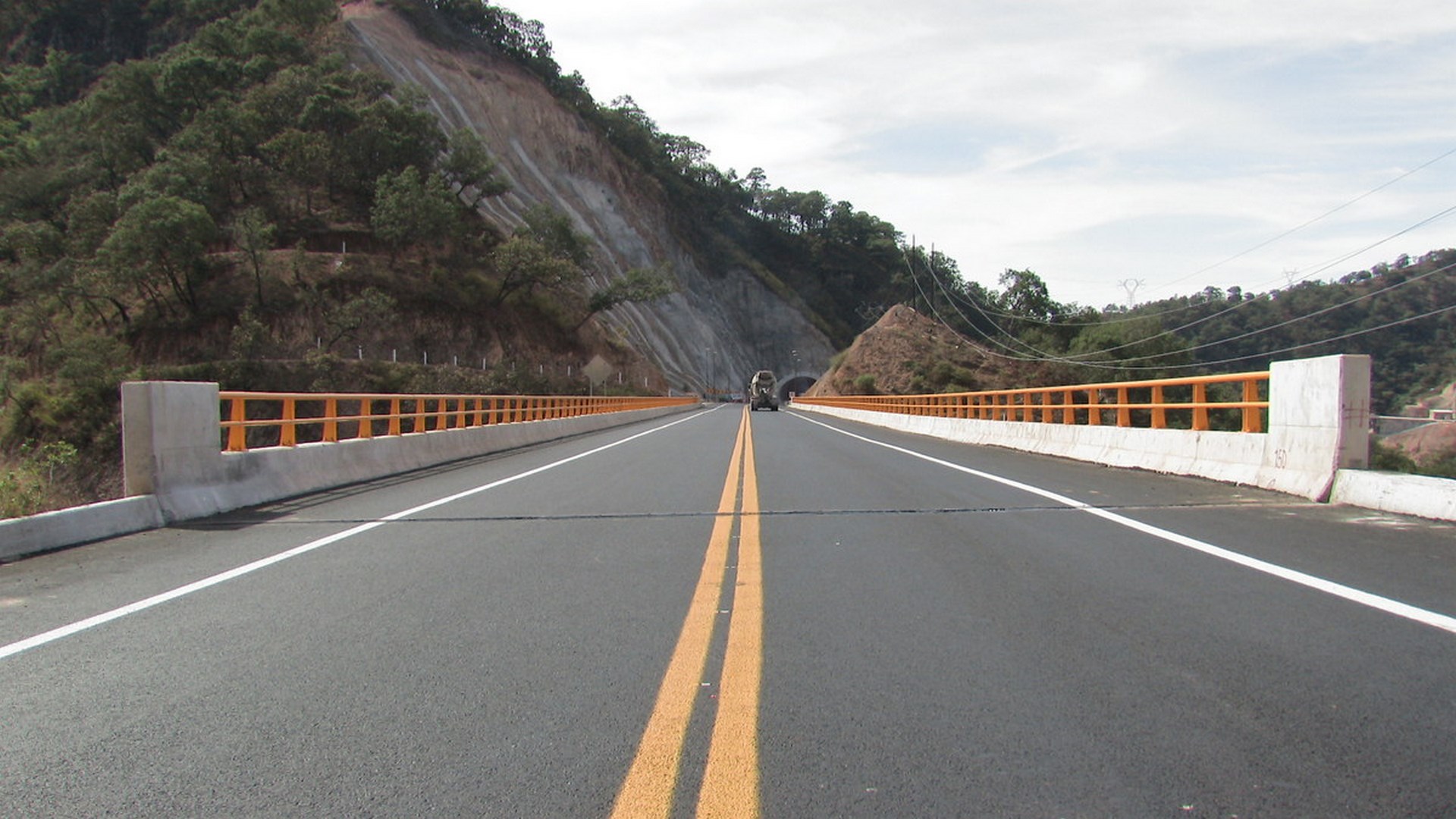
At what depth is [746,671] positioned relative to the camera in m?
4.13

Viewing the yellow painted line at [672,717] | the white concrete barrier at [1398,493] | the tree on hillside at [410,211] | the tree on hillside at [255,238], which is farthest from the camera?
the tree on hillside at [410,211]

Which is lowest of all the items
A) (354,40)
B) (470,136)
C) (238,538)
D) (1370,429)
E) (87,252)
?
(238,538)

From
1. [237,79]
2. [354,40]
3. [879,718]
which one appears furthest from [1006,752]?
[354,40]

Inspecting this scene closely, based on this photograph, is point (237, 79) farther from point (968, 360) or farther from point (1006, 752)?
point (1006, 752)

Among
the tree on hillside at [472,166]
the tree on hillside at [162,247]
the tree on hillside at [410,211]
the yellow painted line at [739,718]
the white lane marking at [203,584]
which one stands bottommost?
the white lane marking at [203,584]

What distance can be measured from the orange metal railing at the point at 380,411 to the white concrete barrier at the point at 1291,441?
1122 cm

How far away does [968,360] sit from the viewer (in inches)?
3265

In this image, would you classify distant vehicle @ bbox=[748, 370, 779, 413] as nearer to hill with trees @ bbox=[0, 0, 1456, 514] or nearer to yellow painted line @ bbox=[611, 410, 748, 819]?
hill with trees @ bbox=[0, 0, 1456, 514]

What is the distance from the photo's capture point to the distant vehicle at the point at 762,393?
244ft

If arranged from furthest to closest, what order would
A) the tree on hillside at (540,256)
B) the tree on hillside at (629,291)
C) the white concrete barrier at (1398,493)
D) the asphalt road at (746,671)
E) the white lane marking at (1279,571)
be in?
the tree on hillside at (629,291), the tree on hillside at (540,256), the white concrete barrier at (1398,493), the white lane marking at (1279,571), the asphalt road at (746,671)

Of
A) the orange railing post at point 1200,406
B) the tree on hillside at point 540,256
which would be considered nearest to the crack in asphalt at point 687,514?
the orange railing post at point 1200,406

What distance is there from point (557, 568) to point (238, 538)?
369cm

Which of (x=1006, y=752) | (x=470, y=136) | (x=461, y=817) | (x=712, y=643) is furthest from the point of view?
(x=470, y=136)

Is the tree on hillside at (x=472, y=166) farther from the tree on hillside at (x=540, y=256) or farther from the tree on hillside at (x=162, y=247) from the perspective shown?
the tree on hillside at (x=162, y=247)
